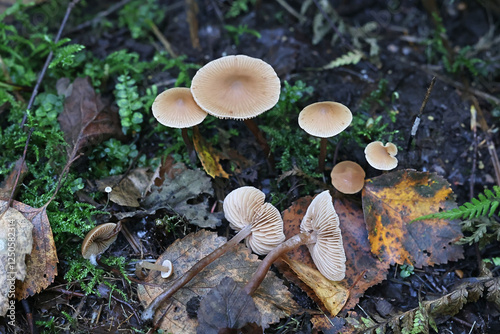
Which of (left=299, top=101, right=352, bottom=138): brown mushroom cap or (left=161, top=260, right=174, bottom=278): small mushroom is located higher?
(left=299, top=101, right=352, bottom=138): brown mushroom cap

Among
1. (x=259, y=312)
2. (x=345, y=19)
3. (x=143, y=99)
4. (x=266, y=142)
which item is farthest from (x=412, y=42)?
(x=259, y=312)

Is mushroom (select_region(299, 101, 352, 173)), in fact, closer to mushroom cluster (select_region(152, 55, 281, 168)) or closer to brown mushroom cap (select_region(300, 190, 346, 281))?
mushroom cluster (select_region(152, 55, 281, 168))

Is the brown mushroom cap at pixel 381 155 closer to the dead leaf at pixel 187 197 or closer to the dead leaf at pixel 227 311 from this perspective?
the dead leaf at pixel 187 197

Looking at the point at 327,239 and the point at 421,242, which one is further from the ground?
the point at 327,239

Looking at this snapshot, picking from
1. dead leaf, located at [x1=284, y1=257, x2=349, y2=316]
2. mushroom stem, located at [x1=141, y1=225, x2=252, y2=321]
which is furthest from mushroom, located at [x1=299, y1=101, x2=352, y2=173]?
dead leaf, located at [x1=284, y1=257, x2=349, y2=316]

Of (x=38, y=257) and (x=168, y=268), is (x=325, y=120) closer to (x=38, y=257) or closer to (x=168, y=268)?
(x=168, y=268)

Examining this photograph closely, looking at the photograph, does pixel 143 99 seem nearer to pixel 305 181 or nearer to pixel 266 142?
pixel 266 142

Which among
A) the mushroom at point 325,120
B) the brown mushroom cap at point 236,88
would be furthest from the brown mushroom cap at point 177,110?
the mushroom at point 325,120
